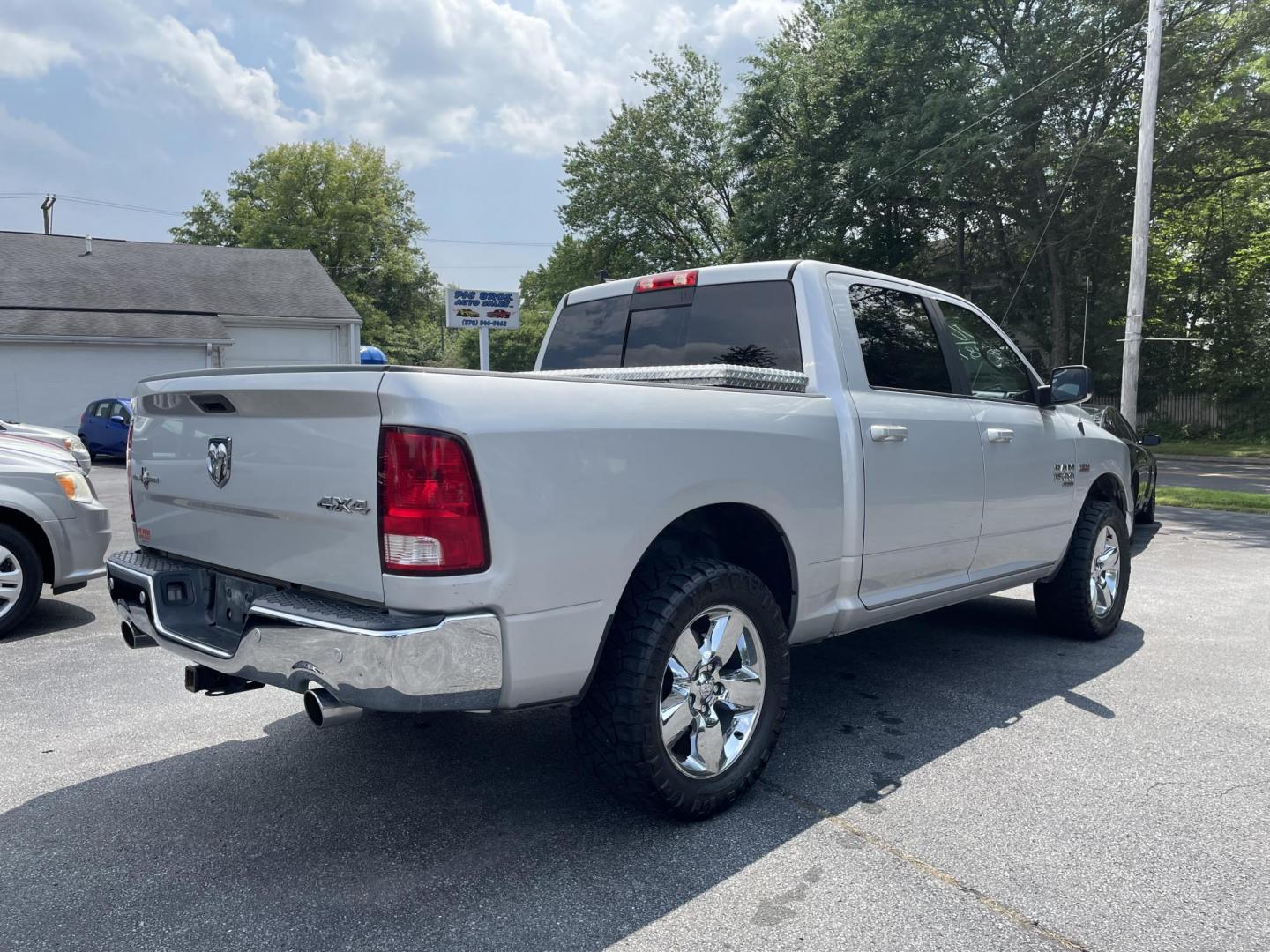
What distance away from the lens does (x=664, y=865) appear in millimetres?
2826

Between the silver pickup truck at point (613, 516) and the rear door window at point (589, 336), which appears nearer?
the silver pickup truck at point (613, 516)

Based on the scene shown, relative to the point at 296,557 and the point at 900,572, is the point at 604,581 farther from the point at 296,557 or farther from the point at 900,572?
the point at 900,572

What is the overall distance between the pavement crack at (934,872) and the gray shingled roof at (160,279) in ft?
96.0

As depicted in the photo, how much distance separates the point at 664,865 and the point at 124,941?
1.43 m

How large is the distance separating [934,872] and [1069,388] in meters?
3.05

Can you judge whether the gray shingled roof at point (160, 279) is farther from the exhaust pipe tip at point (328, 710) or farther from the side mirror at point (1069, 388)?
the exhaust pipe tip at point (328, 710)

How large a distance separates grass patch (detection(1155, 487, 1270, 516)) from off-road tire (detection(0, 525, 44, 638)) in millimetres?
12830

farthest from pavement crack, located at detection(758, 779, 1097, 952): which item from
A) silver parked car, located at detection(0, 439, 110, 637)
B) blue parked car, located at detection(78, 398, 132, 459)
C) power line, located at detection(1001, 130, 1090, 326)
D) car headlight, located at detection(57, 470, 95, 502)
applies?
power line, located at detection(1001, 130, 1090, 326)

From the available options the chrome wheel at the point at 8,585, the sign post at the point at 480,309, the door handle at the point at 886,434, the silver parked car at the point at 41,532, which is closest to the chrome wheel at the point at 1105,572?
the door handle at the point at 886,434

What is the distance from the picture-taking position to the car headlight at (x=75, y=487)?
19.1ft

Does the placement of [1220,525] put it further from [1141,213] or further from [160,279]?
[160,279]

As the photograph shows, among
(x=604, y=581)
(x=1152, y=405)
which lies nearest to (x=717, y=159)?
(x=1152, y=405)

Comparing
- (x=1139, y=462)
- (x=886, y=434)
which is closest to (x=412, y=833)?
(x=886, y=434)

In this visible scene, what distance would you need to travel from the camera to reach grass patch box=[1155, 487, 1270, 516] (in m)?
12.3
